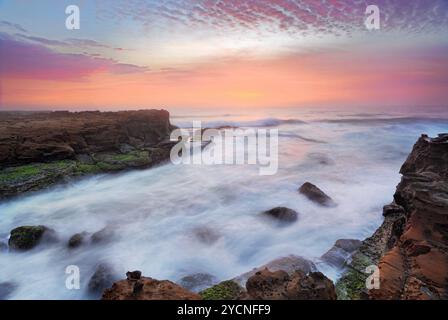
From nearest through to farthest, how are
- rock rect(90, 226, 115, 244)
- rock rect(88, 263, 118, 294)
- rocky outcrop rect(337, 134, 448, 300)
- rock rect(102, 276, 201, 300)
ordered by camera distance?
1. rock rect(102, 276, 201, 300)
2. rocky outcrop rect(337, 134, 448, 300)
3. rock rect(88, 263, 118, 294)
4. rock rect(90, 226, 115, 244)

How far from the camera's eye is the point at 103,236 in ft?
23.7

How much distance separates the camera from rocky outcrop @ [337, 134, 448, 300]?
353 cm

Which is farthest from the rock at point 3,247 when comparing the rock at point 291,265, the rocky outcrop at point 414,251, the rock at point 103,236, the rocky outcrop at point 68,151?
the rocky outcrop at point 414,251

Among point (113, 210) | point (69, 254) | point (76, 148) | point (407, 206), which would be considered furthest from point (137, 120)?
point (407, 206)

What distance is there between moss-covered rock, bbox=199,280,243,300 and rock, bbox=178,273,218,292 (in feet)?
2.78

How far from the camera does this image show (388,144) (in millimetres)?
21422

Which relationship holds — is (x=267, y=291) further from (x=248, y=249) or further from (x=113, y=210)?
(x=113, y=210)

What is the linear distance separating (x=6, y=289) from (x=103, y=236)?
2.10 metres

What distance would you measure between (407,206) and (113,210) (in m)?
7.66

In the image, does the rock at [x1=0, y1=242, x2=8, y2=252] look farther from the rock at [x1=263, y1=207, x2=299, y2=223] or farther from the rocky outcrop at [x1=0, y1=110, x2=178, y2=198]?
the rock at [x1=263, y1=207, x2=299, y2=223]

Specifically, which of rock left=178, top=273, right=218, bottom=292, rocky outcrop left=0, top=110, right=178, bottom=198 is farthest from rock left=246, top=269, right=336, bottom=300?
rocky outcrop left=0, top=110, right=178, bottom=198

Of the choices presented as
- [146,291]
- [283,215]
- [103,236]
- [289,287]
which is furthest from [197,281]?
[283,215]

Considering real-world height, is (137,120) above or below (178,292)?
above

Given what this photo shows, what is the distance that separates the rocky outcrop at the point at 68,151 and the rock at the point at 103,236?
3.83 m
